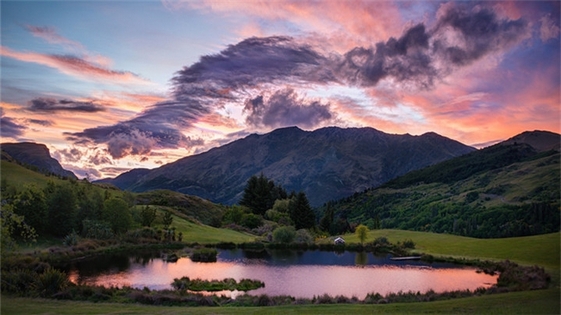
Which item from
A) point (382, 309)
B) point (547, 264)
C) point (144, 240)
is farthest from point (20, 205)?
point (547, 264)

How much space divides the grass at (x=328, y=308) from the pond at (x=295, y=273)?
9.01 meters

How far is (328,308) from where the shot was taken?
27891 millimetres

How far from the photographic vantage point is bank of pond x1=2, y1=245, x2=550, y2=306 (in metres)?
31.2

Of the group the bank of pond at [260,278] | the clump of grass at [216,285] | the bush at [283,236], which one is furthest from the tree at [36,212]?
the bush at [283,236]

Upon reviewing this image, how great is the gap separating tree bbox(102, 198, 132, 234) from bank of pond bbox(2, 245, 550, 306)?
34.5ft

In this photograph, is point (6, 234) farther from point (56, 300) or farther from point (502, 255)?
point (502, 255)

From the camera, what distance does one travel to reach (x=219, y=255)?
218ft

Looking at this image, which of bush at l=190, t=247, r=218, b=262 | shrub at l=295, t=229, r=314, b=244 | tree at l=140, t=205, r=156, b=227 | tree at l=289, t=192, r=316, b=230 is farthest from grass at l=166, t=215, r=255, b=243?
tree at l=289, t=192, r=316, b=230

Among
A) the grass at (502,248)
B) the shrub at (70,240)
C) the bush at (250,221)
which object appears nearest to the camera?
the grass at (502,248)

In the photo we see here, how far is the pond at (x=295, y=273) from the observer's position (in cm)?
4069

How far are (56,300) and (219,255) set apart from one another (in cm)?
3823

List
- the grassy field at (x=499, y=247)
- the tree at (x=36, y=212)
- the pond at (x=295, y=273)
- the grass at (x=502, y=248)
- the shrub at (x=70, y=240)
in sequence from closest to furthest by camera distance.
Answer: the pond at (x=295, y=273), the grass at (x=502, y=248), the grassy field at (x=499, y=247), the shrub at (x=70, y=240), the tree at (x=36, y=212)

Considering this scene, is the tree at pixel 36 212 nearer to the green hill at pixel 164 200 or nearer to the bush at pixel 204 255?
the green hill at pixel 164 200

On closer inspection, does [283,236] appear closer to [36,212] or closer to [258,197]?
[36,212]
